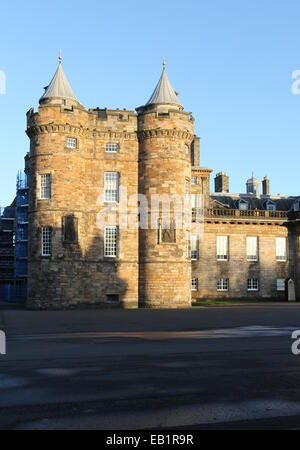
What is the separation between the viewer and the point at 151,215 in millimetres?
40375

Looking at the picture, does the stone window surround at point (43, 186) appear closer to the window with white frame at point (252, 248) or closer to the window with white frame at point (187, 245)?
the window with white frame at point (187, 245)

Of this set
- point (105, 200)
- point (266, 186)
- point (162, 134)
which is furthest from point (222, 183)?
point (105, 200)

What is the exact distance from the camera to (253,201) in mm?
57062

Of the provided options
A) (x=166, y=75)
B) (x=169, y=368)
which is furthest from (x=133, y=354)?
(x=166, y=75)

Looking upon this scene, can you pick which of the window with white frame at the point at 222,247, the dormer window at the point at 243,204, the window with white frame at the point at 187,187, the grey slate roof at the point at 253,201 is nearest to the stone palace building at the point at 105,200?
the window with white frame at the point at 187,187

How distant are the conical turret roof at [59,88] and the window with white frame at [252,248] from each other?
20.9 m

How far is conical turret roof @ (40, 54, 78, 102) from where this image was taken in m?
40.8

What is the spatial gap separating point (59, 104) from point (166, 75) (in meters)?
9.32

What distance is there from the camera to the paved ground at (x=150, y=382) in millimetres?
6918

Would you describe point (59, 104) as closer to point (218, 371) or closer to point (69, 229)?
point (69, 229)

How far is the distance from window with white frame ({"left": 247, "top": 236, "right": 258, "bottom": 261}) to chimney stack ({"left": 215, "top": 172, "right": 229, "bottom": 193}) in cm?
1324

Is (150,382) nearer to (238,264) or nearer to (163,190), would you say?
(163,190)

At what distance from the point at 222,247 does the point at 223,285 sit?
11.4ft

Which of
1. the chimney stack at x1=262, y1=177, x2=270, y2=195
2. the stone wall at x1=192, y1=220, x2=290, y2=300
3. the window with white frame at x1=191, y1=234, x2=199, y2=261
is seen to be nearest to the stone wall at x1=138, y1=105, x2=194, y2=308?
the window with white frame at x1=191, y1=234, x2=199, y2=261
